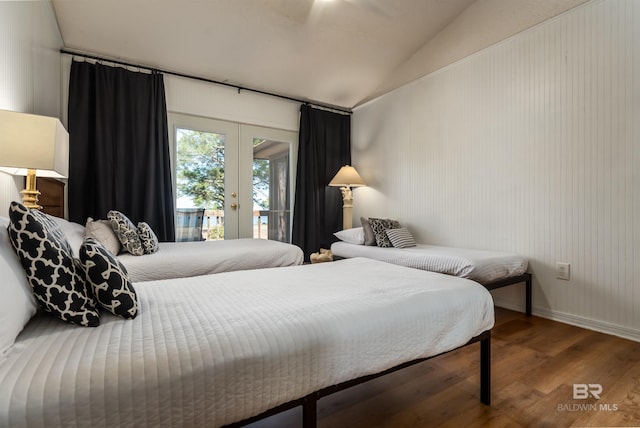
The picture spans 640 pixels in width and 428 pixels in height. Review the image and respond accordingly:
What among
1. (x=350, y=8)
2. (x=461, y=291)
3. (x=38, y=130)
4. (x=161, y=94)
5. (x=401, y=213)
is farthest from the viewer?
(x=401, y=213)

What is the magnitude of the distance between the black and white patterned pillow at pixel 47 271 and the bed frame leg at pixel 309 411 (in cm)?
71

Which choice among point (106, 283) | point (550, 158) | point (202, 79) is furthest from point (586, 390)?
point (202, 79)

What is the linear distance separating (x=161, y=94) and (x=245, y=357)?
11.1ft

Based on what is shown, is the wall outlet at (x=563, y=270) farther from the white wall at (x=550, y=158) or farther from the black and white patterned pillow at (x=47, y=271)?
the black and white patterned pillow at (x=47, y=271)

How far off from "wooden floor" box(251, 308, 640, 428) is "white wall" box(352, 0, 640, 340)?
1.94 ft

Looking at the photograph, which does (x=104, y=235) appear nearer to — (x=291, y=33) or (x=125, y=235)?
(x=125, y=235)

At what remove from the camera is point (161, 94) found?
341 cm

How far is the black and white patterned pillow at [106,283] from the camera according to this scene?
40.4 inches

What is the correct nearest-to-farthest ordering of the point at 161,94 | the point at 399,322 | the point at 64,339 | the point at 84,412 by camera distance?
the point at 84,412, the point at 64,339, the point at 399,322, the point at 161,94

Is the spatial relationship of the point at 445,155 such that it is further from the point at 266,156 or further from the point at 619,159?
the point at 266,156

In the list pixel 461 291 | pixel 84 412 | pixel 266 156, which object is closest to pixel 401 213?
pixel 266 156

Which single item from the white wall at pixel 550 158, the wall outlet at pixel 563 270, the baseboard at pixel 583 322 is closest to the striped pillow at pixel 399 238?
the white wall at pixel 550 158

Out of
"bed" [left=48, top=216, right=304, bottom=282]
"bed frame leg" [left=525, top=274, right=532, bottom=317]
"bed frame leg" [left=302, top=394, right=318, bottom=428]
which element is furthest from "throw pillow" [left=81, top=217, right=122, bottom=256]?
"bed frame leg" [left=525, top=274, right=532, bottom=317]

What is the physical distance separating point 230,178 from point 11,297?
3.21 m
